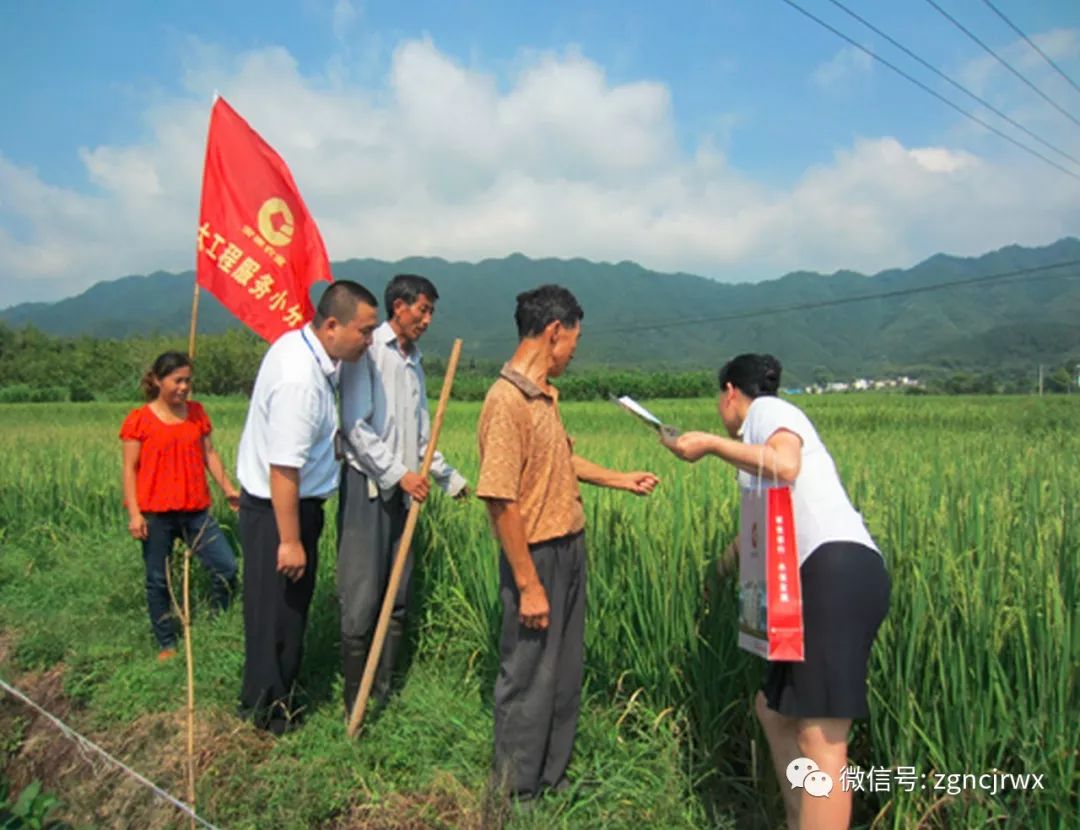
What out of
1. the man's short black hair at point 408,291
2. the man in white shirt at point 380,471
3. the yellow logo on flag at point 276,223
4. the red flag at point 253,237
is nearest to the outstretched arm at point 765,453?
the man in white shirt at point 380,471

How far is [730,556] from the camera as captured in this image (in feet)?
8.61

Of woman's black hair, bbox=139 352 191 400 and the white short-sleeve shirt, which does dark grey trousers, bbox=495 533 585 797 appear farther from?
woman's black hair, bbox=139 352 191 400

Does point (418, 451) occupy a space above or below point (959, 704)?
above

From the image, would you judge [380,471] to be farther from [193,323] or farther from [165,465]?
[165,465]

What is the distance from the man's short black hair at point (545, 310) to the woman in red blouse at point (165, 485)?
236 cm

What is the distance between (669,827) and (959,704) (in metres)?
0.97

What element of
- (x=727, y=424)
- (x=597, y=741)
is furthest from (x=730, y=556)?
(x=597, y=741)

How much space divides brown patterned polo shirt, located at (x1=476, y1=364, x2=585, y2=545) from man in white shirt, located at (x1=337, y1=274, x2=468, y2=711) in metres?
0.74

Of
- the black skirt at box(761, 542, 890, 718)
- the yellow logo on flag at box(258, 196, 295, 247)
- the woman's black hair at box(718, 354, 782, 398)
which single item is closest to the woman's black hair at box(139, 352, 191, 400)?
the yellow logo on flag at box(258, 196, 295, 247)

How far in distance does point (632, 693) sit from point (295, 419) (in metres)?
1.71

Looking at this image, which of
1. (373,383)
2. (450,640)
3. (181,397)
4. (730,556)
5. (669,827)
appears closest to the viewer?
(669,827)

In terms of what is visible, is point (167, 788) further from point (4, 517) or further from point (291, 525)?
point (4, 517)

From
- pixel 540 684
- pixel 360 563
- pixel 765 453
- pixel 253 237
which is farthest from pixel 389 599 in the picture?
pixel 253 237

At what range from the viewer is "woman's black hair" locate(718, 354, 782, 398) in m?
2.27
